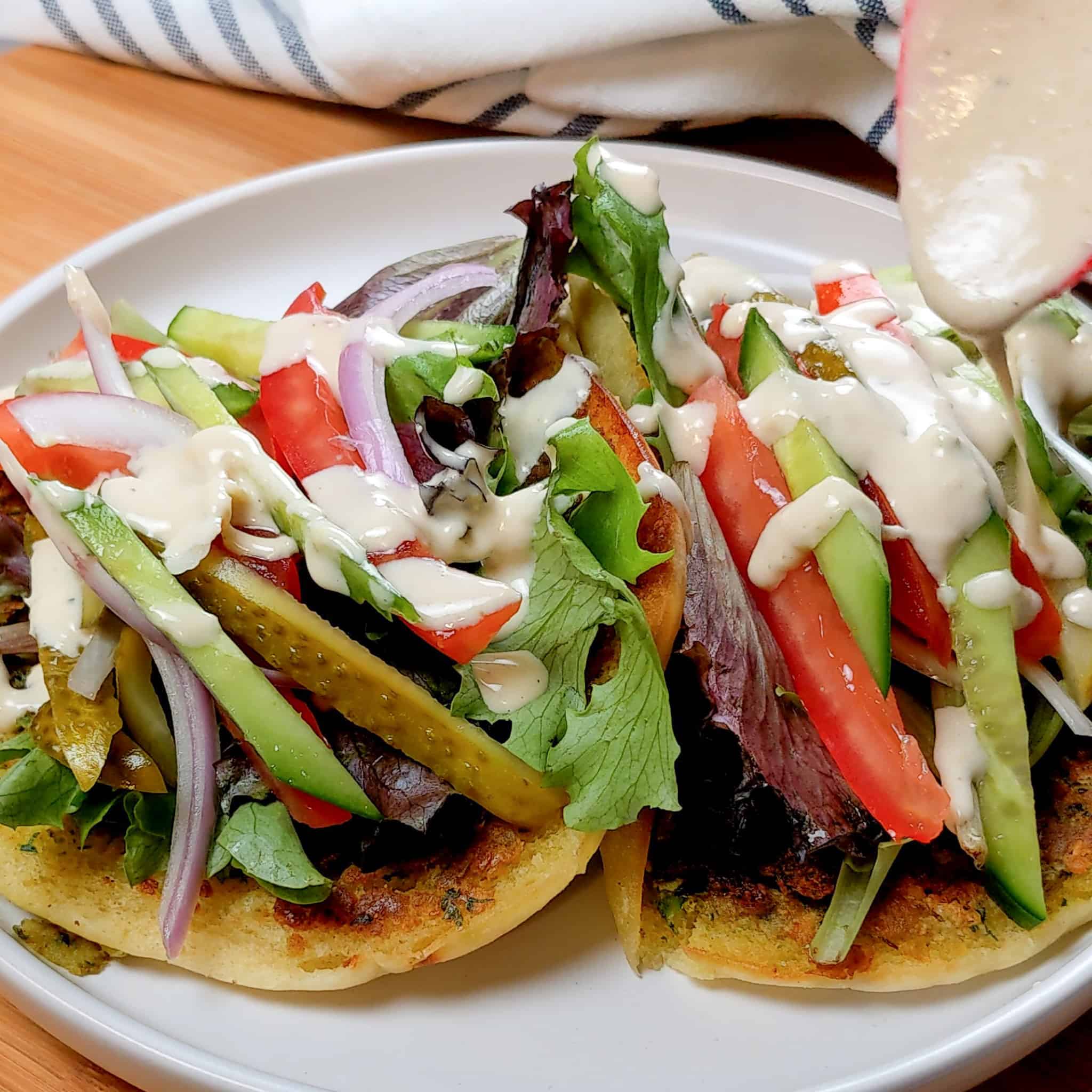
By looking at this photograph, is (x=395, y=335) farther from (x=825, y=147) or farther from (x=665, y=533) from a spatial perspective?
(x=825, y=147)

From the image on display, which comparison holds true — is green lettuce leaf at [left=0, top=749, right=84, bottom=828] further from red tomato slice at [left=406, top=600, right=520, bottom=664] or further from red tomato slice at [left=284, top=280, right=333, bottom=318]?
red tomato slice at [left=284, top=280, right=333, bottom=318]

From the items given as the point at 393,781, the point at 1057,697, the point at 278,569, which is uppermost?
the point at 278,569

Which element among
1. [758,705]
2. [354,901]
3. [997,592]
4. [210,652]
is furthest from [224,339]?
[997,592]

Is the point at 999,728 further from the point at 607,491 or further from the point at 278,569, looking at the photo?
the point at 278,569

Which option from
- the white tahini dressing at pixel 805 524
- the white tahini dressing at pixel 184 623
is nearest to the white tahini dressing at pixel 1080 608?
the white tahini dressing at pixel 805 524

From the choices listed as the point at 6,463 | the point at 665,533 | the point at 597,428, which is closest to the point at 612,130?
the point at 597,428

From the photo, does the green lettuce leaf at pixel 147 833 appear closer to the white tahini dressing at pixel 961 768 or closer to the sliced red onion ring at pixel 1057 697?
the white tahini dressing at pixel 961 768

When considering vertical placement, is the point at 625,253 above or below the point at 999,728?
above
